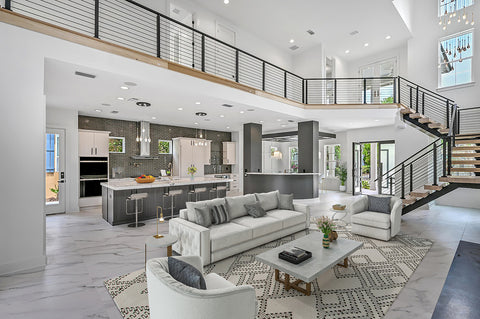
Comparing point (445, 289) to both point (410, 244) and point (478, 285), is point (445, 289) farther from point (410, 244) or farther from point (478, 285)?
point (410, 244)

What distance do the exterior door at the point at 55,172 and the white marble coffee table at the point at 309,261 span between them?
679 centimetres

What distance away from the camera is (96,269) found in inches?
132

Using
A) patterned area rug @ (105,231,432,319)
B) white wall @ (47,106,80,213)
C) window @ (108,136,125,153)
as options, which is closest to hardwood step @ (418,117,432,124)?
patterned area rug @ (105,231,432,319)

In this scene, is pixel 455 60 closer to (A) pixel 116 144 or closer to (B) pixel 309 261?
(B) pixel 309 261

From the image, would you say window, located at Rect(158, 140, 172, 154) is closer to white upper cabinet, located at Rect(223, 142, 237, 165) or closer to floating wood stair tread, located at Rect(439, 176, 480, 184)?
white upper cabinet, located at Rect(223, 142, 237, 165)

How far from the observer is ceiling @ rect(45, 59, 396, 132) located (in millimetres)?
4348

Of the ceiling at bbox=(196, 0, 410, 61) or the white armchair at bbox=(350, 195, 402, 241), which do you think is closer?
the white armchair at bbox=(350, 195, 402, 241)

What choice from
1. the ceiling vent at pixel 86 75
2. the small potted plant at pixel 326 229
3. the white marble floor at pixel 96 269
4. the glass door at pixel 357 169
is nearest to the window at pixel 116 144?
the white marble floor at pixel 96 269

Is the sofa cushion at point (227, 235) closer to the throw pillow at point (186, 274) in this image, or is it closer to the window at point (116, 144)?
the throw pillow at point (186, 274)

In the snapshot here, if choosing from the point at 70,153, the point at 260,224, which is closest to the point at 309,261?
the point at 260,224

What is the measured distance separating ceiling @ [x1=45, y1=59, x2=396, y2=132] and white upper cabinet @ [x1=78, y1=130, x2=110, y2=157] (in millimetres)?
679

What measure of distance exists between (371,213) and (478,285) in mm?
2045

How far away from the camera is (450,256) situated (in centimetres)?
383

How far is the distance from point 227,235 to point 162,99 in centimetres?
374
